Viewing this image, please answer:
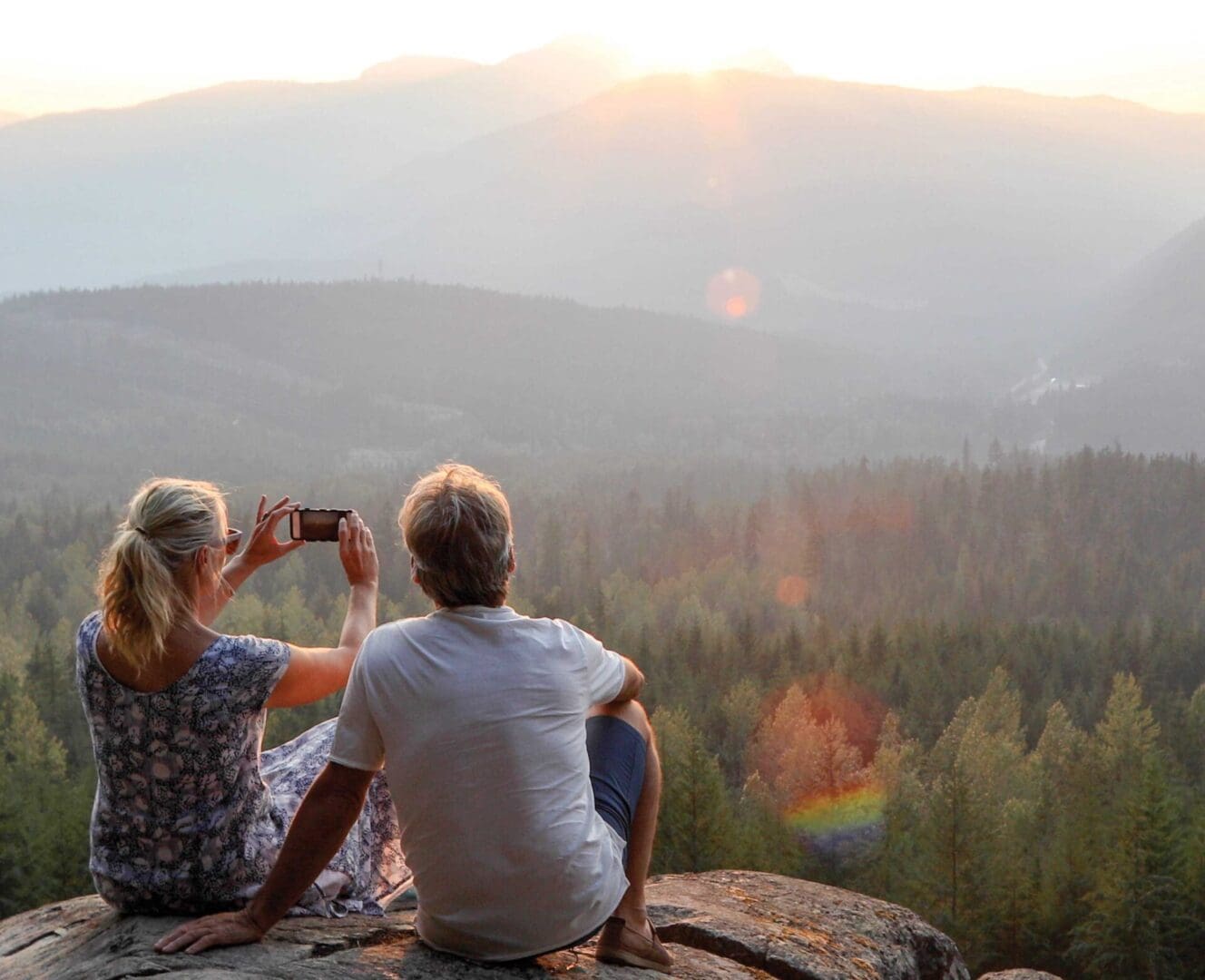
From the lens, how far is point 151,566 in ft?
18.4

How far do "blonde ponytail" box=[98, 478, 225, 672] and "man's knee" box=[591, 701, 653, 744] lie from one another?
2.00 metres

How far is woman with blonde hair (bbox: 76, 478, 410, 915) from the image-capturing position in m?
5.67

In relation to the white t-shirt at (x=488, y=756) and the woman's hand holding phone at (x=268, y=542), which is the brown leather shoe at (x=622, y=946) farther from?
the woman's hand holding phone at (x=268, y=542)

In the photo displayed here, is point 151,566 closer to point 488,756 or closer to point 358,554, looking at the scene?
point 358,554

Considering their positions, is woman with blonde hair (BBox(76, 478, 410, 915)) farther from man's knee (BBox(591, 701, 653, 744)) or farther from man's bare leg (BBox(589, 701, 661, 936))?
man's bare leg (BBox(589, 701, 661, 936))

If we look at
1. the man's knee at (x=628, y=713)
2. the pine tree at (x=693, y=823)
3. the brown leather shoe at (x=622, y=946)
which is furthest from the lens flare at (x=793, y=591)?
the man's knee at (x=628, y=713)

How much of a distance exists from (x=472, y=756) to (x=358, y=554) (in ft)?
4.83

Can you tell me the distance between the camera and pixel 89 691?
5.92m

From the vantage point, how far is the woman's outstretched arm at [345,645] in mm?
6008

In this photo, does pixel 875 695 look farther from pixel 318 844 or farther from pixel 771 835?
pixel 318 844

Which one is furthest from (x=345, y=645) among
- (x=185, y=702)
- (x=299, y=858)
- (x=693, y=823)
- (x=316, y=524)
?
(x=693, y=823)

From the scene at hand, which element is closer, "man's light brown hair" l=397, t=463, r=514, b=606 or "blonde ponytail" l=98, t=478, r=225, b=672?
"man's light brown hair" l=397, t=463, r=514, b=606

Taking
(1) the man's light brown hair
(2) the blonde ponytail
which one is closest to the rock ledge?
(2) the blonde ponytail

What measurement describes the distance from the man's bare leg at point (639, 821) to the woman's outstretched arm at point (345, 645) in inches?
47.8
